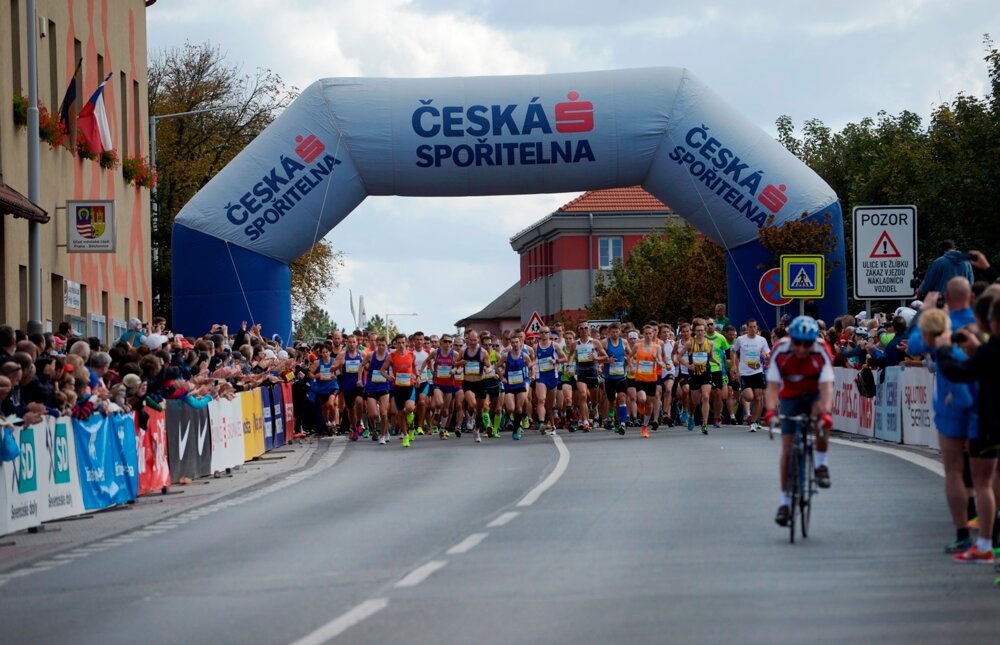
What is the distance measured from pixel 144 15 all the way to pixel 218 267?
1392 cm

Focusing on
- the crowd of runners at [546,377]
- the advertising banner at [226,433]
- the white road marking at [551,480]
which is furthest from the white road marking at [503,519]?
the crowd of runners at [546,377]

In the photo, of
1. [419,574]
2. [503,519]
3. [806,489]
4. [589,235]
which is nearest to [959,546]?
[806,489]

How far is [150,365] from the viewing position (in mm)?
20000

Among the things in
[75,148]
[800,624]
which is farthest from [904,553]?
[75,148]

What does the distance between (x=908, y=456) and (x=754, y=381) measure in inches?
317

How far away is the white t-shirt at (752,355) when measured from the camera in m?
29.7

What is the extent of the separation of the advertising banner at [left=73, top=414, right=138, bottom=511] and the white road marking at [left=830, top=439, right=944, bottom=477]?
27.8 ft

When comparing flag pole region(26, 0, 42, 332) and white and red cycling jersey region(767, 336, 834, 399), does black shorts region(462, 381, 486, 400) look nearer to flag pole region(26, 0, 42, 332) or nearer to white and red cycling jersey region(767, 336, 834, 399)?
flag pole region(26, 0, 42, 332)

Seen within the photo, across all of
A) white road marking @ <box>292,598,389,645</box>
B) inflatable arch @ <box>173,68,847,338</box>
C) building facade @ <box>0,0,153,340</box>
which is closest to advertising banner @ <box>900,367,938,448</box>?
inflatable arch @ <box>173,68,847,338</box>

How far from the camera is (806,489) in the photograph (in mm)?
14109

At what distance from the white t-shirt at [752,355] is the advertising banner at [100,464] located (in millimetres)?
13017

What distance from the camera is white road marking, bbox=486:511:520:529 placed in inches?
589

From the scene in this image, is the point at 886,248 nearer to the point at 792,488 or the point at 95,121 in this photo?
the point at 792,488

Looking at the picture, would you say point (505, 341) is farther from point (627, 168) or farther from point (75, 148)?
point (75, 148)
